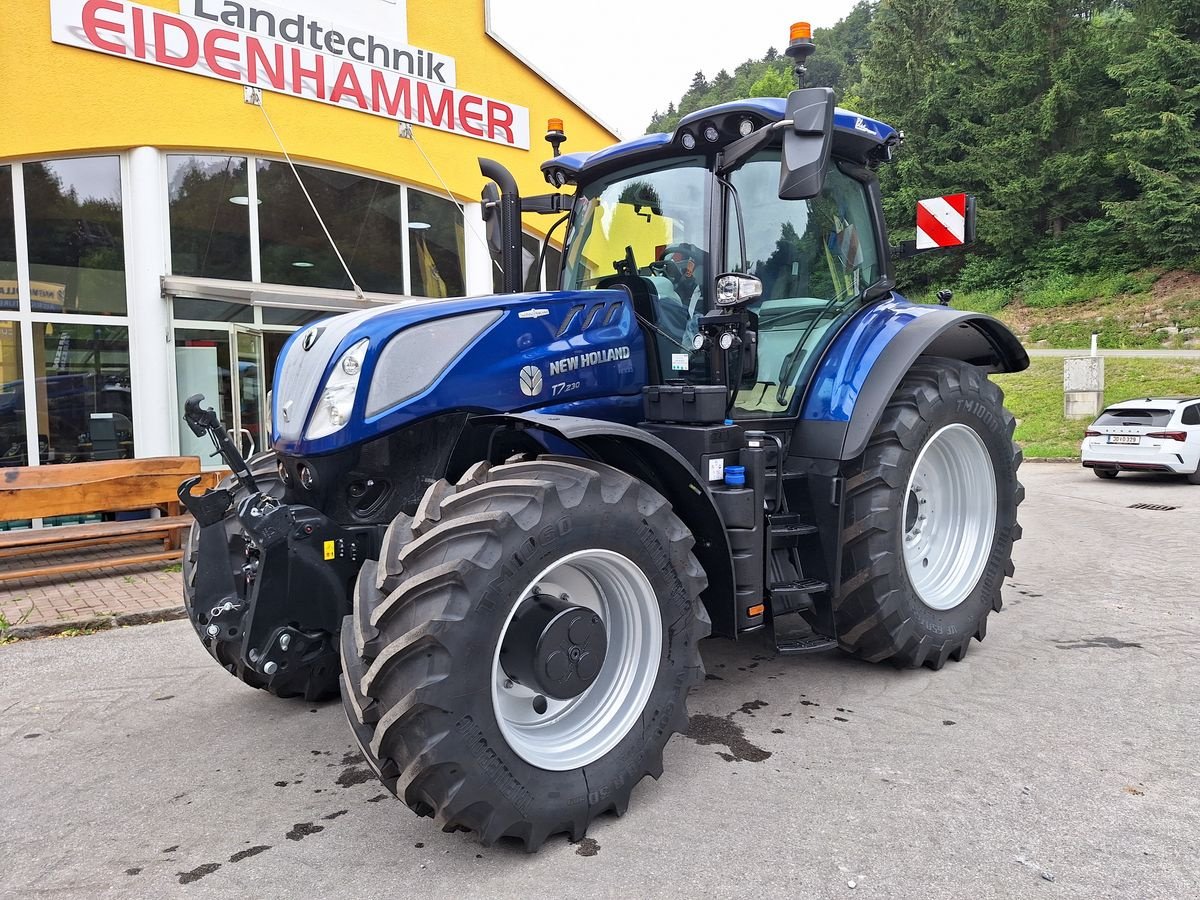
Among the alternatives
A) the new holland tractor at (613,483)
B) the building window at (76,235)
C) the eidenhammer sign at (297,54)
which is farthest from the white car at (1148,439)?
the building window at (76,235)

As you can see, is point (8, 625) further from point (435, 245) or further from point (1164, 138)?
point (1164, 138)

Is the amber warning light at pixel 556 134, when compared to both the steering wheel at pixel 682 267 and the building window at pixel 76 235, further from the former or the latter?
the building window at pixel 76 235

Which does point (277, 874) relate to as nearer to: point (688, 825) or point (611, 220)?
point (688, 825)

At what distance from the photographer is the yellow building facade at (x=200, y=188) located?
28.3 feet

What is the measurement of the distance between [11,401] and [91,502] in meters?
2.15

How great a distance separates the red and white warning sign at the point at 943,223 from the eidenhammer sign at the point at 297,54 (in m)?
7.99

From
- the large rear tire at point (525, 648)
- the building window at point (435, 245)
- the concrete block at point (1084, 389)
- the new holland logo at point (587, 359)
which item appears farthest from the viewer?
the concrete block at point (1084, 389)

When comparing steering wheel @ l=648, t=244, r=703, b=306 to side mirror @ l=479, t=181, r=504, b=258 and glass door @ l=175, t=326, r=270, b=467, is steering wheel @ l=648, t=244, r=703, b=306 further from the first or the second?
glass door @ l=175, t=326, r=270, b=467

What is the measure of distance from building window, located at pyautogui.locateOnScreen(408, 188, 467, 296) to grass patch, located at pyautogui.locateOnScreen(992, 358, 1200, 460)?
1130cm

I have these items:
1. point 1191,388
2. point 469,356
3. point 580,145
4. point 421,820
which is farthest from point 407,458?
point 1191,388

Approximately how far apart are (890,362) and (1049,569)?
3.75 m

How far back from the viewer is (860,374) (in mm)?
4078

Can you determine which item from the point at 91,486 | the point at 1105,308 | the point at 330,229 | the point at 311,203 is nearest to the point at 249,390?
the point at 330,229

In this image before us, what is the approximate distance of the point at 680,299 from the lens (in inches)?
153
